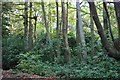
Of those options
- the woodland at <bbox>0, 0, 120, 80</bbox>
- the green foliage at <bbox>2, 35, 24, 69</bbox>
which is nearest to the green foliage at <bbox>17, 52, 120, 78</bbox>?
the woodland at <bbox>0, 0, 120, 80</bbox>

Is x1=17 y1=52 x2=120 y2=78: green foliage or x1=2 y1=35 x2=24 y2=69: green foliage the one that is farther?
x1=2 y1=35 x2=24 y2=69: green foliage

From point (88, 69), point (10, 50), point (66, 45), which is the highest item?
point (66, 45)

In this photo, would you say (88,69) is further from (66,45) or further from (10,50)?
(10,50)

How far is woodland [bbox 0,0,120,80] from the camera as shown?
11.0ft

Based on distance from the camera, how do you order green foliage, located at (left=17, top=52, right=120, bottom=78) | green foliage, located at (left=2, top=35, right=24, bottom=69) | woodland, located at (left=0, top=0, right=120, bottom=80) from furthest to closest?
green foliage, located at (left=2, top=35, right=24, bottom=69) → green foliage, located at (left=17, top=52, right=120, bottom=78) → woodland, located at (left=0, top=0, right=120, bottom=80)

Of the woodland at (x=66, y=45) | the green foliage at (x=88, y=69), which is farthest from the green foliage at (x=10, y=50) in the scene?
the green foliage at (x=88, y=69)

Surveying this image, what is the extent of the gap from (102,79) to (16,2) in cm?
548

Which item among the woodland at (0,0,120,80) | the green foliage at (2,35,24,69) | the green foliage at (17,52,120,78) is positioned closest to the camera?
the woodland at (0,0,120,80)

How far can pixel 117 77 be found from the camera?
15.4 feet

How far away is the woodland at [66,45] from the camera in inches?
132

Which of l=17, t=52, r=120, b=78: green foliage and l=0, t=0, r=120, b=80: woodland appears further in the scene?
l=17, t=52, r=120, b=78: green foliage

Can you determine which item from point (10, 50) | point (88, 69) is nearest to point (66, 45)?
point (88, 69)

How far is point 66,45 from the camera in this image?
23.1 feet

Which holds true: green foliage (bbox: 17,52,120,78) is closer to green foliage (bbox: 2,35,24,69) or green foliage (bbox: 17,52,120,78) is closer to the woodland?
the woodland
